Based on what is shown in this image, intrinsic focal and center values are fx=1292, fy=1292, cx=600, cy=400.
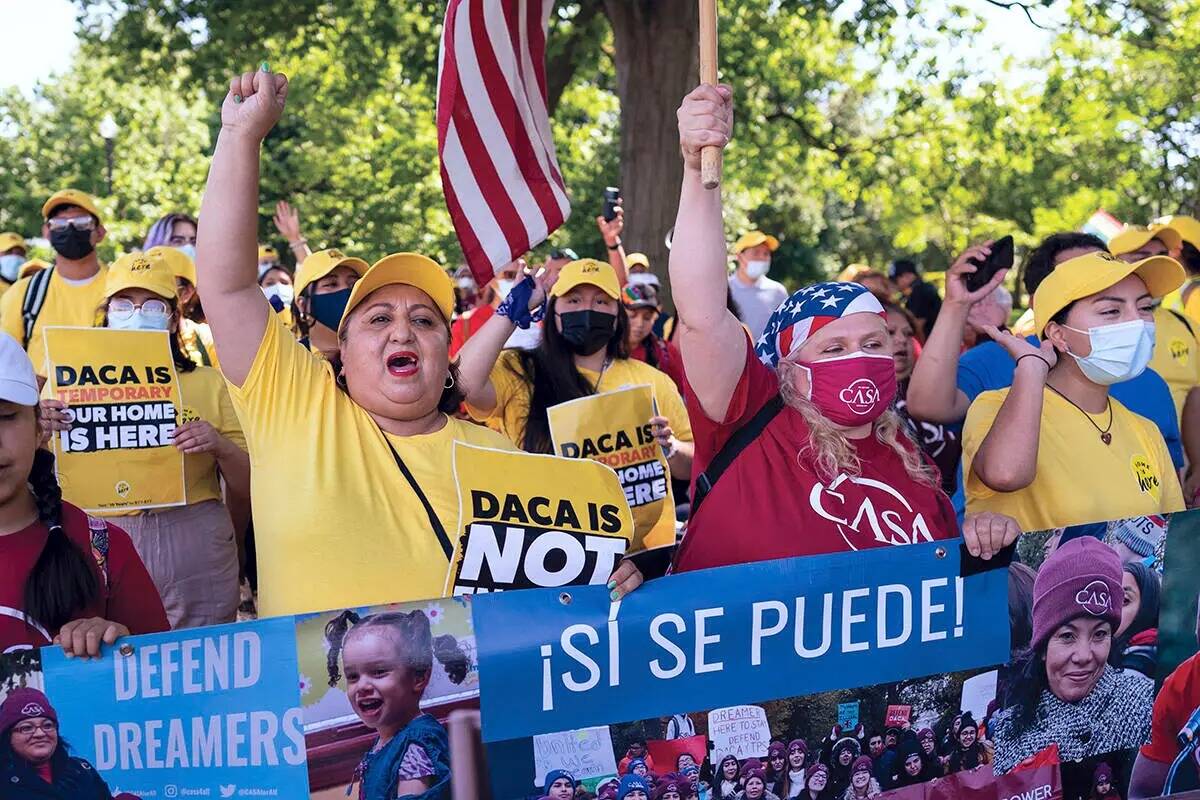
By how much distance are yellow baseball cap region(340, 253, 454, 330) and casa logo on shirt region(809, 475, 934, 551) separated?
1143 millimetres

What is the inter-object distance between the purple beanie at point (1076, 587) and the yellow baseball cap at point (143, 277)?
3745 mm

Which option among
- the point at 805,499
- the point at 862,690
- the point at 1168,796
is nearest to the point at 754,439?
the point at 805,499

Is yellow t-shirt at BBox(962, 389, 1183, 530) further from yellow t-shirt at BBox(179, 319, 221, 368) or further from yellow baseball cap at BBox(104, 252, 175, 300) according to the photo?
yellow baseball cap at BBox(104, 252, 175, 300)

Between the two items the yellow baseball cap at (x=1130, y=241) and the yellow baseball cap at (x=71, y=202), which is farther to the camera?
the yellow baseball cap at (x=71, y=202)

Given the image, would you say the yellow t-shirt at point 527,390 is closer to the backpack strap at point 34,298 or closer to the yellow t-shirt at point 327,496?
the yellow t-shirt at point 327,496

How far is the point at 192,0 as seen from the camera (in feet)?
44.0

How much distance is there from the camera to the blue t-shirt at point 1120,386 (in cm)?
529

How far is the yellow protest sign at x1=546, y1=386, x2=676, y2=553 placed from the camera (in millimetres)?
5434

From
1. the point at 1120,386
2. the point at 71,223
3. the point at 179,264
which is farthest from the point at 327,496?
the point at 71,223

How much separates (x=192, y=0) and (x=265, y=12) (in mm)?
780

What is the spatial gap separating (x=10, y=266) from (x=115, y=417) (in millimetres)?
8648

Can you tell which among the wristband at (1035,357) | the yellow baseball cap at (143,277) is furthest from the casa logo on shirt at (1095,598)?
the yellow baseball cap at (143,277)

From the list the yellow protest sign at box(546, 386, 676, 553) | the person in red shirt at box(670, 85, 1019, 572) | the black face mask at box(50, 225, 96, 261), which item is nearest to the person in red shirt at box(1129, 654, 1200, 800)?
the person in red shirt at box(670, 85, 1019, 572)

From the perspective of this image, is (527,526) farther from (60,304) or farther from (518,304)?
(60,304)
